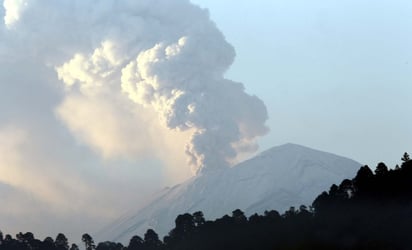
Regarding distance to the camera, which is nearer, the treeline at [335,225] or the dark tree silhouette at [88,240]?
the treeline at [335,225]

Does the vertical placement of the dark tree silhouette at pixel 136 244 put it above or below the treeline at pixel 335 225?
above

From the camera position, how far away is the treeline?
298 ft

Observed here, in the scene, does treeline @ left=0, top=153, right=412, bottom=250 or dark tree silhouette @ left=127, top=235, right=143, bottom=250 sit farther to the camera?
dark tree silhouette @ left=127, top=235, right=143, bottom=250

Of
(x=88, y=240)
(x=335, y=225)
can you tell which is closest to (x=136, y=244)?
(x=88, y=240)

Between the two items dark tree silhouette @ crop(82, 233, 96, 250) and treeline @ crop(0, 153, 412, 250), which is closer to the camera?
treeline @ crop(0, 153, 412, 250)

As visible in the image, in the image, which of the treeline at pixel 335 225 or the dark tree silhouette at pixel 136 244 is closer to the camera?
the treeline at pixel 335 225

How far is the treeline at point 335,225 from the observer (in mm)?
90875

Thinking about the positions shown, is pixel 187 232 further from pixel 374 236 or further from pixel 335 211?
pixel 374 236

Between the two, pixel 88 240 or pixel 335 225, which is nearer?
pixel 335 225

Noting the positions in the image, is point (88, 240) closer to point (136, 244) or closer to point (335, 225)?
point (136, 244)

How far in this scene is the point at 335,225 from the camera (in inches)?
4040

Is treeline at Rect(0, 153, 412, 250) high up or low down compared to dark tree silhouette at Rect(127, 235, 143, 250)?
down

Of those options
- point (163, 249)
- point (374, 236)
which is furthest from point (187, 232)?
point (374, 236)

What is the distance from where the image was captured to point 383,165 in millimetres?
114625
